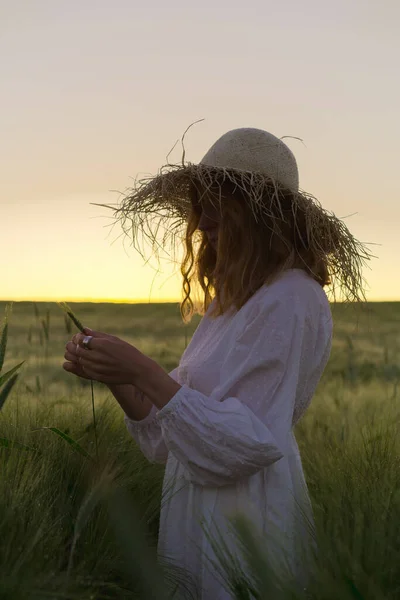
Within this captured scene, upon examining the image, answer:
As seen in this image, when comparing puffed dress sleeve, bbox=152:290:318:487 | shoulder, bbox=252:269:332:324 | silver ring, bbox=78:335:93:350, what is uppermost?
shoulder, bbox=252:269:332:324

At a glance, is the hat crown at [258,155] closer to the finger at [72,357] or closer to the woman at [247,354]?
the woman at [247,354]

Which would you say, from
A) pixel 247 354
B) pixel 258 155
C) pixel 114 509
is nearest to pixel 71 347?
pixel 247 354

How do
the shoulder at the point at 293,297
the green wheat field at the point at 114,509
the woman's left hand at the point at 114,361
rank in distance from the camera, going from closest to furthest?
the green wheat field at the point at 114,509 < the woman's left hand at the point at 114,361 < the shoulder at the point at 293,297

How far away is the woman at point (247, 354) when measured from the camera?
1503 millimetres

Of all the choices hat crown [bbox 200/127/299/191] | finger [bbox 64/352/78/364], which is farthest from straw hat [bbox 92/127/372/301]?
finger [bbox 64/352/78/364]

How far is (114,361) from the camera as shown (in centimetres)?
148

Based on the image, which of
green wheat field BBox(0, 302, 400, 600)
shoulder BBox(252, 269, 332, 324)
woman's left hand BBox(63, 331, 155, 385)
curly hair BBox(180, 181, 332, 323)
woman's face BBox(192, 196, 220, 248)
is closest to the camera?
green wheat field BBox(0, 302, 400, 600)

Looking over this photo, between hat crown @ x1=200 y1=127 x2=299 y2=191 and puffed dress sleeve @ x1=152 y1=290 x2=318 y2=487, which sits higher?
hat crown @ x1=200 y1=127 x2=299 y2=191

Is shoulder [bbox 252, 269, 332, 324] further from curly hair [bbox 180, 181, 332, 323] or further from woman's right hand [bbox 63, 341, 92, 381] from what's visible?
woman's right hand [bbox 63, 341, 92, 381]

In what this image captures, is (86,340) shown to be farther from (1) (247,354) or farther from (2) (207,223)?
(2) (207,223)

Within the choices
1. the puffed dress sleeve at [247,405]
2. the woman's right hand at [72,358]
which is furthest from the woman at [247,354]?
the woman's right hand at [72,358]

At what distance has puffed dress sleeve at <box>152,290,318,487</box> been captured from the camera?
149 centimetres

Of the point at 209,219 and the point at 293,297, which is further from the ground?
the point at 209,219

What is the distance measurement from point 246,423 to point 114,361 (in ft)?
0.93
